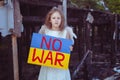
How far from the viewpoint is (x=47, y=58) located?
17.9 ft

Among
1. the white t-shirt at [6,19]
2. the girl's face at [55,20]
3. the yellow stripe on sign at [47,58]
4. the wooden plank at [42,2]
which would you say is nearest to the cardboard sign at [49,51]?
the yellow stripe on sign at [47,58]

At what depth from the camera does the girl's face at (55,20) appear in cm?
545

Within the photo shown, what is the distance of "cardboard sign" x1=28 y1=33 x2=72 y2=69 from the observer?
5449 millimetres

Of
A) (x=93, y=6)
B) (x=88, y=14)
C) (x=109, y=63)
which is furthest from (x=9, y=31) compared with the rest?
(x=93, y=6)

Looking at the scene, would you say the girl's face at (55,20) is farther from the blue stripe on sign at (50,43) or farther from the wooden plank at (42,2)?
the wooden plank at (42,2)

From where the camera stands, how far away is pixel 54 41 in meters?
5.46

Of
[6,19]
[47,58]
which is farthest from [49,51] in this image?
[6,19]

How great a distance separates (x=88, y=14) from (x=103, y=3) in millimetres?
6093

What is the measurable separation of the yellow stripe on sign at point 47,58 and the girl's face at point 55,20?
376 mm

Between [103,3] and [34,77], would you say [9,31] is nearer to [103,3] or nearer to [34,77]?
[34,77]

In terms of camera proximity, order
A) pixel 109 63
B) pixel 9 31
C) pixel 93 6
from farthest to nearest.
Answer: pixel 93 6, pixel 109 63, pixel 9 31

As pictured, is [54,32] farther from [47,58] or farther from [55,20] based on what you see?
[47,58]

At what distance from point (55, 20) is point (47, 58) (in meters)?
0.57

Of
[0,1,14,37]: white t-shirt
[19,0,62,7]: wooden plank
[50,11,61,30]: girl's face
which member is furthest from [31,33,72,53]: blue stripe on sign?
[19,0,62,7]: wooden plank
